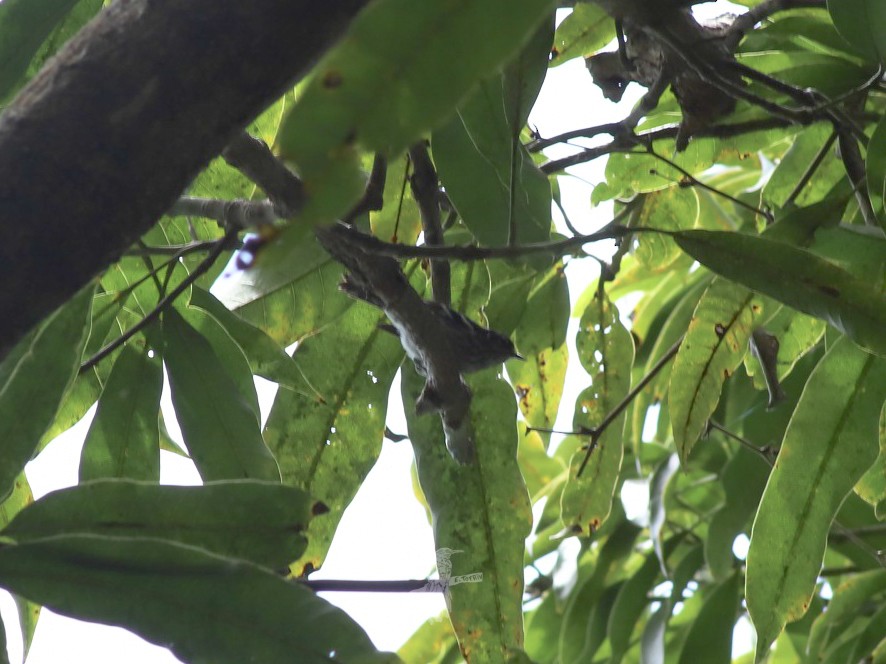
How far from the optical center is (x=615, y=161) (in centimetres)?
92

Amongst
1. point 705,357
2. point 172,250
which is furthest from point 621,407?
point 172,250

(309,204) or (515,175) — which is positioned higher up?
(515,175)

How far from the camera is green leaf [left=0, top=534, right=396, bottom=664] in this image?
0.47m

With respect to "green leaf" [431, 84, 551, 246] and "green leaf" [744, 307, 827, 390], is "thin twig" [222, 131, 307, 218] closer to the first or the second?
"green leaf" [431, 84, 551, 246]

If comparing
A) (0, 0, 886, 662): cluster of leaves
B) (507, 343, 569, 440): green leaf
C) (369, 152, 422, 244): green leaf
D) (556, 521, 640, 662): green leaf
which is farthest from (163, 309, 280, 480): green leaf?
(556, 521, 640, 662): green leaf


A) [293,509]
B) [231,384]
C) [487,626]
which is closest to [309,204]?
[293,509]

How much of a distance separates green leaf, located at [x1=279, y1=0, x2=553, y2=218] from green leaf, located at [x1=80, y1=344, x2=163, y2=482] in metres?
0.47

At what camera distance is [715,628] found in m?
1.04

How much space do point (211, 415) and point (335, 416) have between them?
173mm

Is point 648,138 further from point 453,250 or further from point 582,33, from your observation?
point 453,250

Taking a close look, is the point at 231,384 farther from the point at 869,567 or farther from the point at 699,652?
the point at 869,567

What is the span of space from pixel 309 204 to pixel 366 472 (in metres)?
0.56

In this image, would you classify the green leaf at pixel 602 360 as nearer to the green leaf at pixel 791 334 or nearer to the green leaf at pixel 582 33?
the green leaf at pixel 791 334

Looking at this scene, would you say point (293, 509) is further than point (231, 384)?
No
